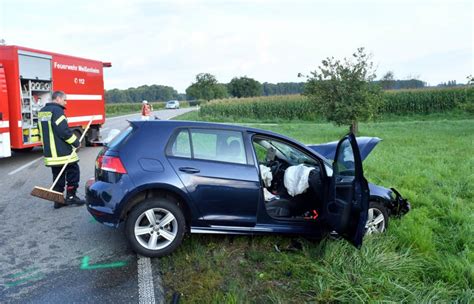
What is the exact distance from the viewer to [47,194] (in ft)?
19.7

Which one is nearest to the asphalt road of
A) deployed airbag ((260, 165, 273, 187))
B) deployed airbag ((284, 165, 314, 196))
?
deployed airbag ((260, 165, 273, 187))

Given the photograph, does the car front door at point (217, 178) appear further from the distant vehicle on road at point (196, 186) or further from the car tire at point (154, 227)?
the car tire at point (154, 227)

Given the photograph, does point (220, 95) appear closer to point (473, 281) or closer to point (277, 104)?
point (277, 104)

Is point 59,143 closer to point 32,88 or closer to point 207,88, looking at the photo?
point 32,88

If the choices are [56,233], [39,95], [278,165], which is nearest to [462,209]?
[278,165]

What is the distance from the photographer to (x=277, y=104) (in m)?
33.4

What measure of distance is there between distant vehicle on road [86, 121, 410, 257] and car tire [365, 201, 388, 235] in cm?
42

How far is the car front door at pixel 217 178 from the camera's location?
14.1 ft

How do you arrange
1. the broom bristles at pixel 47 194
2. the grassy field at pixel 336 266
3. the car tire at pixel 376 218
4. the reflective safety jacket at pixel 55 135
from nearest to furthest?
the grassy field at pixel 336 266 → the car tire at pixel 376 218 → the broom bristles at pixel 47 194 → the reflective safety jacket at pixel 55 135

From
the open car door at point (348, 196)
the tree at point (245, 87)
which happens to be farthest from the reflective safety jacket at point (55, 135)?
the tree at point (245, 87)

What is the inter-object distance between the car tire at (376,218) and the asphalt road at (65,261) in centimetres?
243

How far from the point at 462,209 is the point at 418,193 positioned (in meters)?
1.03

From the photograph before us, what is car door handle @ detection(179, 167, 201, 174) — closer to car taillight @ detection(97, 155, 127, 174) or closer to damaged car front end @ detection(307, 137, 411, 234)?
car taillight @ detection(97, 155, 127, 174)

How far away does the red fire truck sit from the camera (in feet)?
32.7
